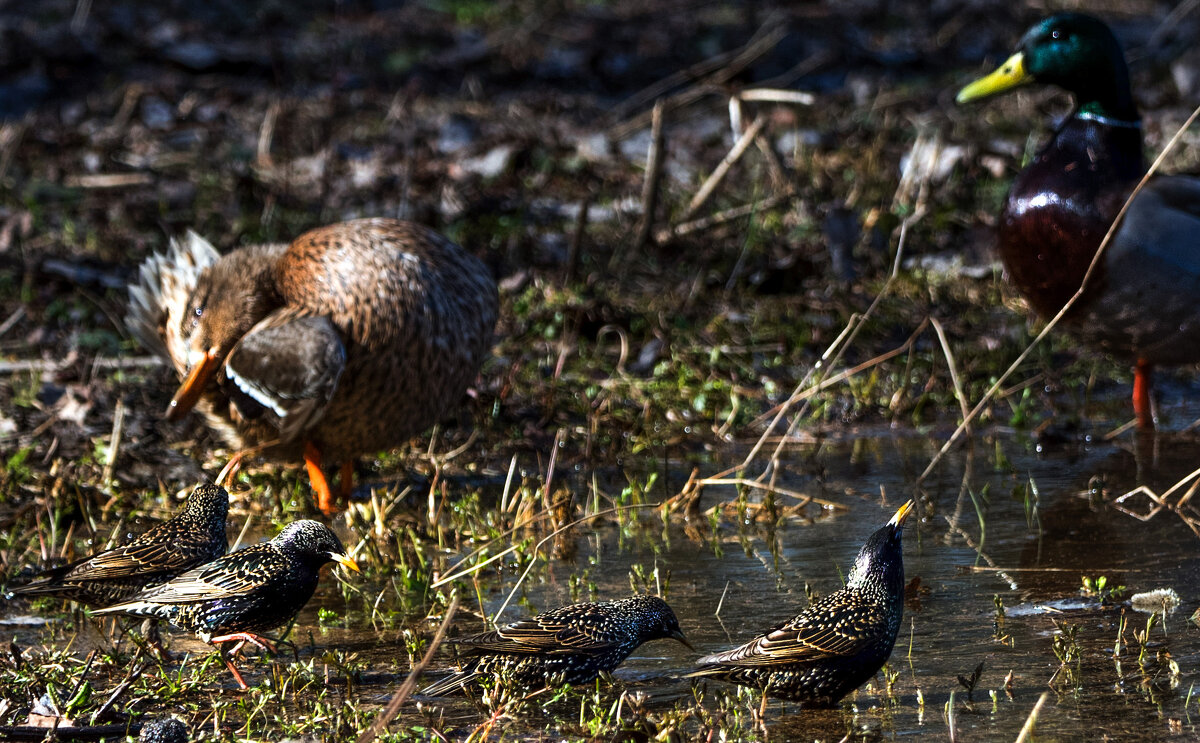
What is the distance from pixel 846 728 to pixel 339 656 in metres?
1.34

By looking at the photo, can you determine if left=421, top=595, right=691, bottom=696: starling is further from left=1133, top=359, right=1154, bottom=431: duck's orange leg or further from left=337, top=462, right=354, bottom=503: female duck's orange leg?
left=1133, top=359, right=1154, bottom=431: duck's orange leg

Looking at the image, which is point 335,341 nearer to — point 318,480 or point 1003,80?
point 318,480

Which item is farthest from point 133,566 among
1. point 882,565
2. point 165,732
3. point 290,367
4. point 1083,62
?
point 1083,62

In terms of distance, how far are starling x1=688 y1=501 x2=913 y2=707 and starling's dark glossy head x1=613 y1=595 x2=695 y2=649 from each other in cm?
24

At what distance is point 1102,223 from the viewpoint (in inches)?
234

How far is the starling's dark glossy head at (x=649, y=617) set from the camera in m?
3.85

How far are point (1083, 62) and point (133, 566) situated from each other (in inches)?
173

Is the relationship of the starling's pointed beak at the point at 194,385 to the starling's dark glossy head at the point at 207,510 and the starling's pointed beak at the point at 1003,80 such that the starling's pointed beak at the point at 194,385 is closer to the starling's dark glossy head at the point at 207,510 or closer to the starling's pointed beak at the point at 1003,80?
the starling's dark glossy head at the point at 207,510

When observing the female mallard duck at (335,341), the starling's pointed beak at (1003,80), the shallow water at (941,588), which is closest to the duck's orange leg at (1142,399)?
the shallow water at (941,588)

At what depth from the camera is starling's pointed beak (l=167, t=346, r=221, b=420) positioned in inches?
216

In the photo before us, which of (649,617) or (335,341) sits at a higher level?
(335,341)

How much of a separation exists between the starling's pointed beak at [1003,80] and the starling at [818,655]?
3.64 meters

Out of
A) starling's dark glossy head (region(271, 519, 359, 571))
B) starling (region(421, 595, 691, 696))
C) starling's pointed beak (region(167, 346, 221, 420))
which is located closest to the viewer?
starling (region(421, 595, 691, 696))

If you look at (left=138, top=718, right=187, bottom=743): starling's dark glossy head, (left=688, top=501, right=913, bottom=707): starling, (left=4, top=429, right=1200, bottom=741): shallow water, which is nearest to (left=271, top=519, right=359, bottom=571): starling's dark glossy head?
(left=4, top=429, right=1200, bottom=741): shallow water
